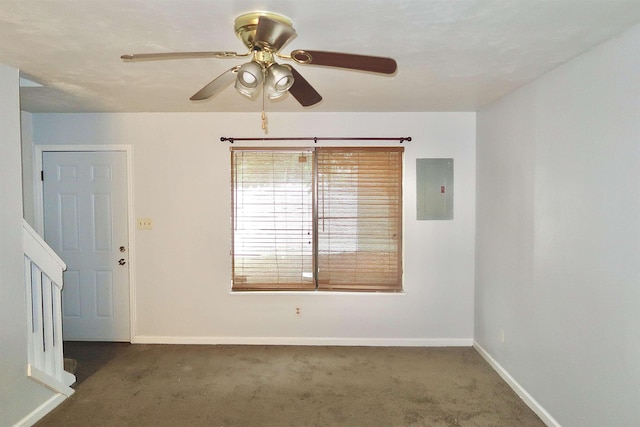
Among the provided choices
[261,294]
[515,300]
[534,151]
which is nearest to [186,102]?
[261,294]

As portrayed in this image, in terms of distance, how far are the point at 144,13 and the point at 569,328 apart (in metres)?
2.96

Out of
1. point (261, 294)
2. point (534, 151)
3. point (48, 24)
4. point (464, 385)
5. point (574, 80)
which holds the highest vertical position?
point (48, 24)

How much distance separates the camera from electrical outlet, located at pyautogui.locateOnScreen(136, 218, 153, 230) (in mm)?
3818

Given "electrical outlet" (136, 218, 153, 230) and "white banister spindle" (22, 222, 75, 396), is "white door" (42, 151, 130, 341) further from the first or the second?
"white banister spindle" (22, 222, 75, 396)

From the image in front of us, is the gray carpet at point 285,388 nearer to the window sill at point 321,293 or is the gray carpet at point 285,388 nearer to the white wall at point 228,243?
the white wall at point 228,243

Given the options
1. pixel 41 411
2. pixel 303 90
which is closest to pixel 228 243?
pixel 41 411

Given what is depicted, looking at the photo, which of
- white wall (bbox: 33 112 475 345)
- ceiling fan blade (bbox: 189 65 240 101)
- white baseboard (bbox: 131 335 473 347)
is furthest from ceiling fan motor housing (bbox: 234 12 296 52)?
white baseboard (bbox: 131 335 473 347)

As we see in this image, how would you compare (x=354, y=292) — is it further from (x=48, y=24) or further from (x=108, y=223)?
(x=48, y=24)

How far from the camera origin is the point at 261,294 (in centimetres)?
381

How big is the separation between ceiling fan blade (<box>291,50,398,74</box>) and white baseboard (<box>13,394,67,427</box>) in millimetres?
2947

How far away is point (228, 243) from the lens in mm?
3807

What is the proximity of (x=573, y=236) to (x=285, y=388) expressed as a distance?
237 centimetres

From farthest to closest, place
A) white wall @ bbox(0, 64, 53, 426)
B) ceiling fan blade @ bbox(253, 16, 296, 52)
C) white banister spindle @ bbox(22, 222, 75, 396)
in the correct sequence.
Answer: white banister spindle @ bbox(22, 222, 75, 396), white wall @ bbox(0, 64, 53, 426), ceiling fan blade @ bbox(253, 16, 296, 52)

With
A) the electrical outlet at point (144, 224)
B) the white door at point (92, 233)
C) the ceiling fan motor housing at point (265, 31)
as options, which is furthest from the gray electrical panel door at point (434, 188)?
the white door at point (92, 233)
